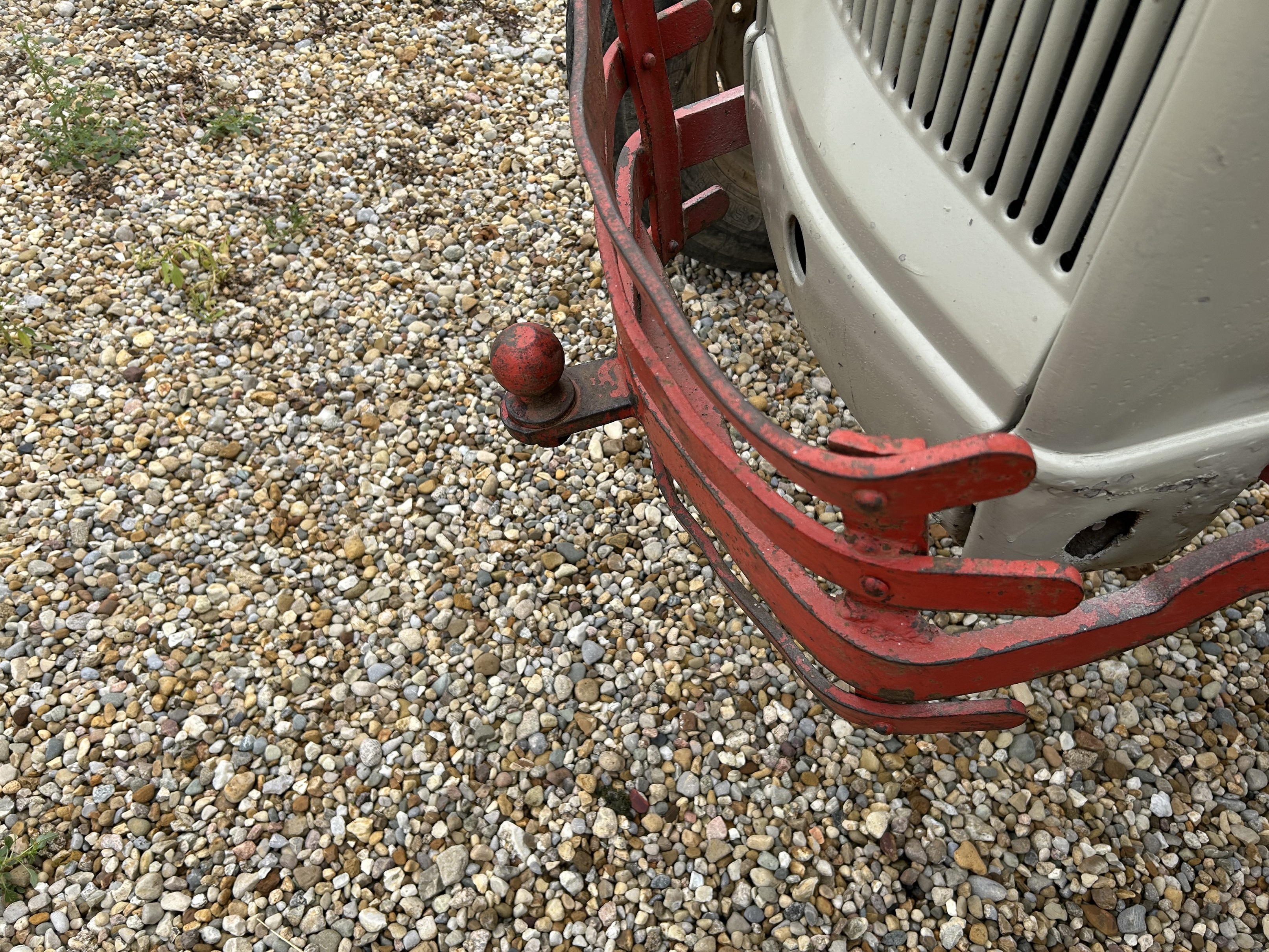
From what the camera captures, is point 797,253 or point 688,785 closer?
point 797,253

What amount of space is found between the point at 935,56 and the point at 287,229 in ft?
8.47

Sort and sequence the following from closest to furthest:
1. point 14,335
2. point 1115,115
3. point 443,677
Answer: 1. point 1115,115
2. point 443,677
3. point 14,335

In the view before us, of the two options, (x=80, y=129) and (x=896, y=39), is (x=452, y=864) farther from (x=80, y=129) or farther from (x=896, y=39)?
(x=80, y=129)

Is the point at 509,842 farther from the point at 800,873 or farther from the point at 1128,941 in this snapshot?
the point at 1128,941

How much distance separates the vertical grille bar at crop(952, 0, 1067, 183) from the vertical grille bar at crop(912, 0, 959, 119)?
96 millimetres

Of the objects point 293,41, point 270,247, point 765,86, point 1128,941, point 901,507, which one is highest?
point 765,86

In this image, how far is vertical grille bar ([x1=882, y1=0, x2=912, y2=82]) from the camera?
135cm

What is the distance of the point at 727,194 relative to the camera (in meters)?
2.56

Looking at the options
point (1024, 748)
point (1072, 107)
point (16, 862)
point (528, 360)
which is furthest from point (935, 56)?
point (16, 862)

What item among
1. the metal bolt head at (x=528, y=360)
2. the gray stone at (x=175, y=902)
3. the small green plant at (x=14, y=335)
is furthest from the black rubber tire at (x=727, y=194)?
the gray stone at (x=175, y=902)

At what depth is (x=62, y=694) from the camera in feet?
7.77

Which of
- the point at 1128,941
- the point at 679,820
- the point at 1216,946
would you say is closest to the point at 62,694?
the point at 679,820

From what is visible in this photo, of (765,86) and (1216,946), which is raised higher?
(765,86)

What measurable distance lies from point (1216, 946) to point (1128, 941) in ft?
0.55
